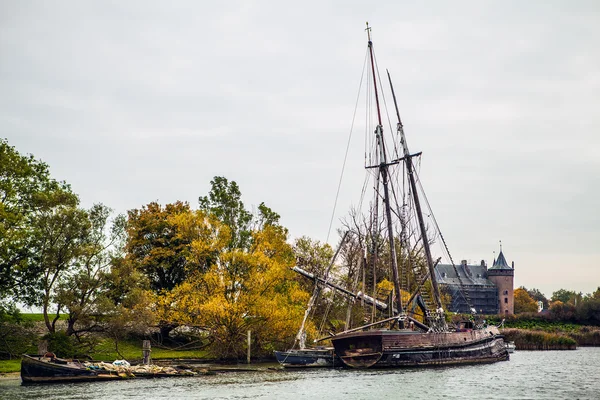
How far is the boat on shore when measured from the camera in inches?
1674

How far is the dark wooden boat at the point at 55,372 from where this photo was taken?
42453 mm

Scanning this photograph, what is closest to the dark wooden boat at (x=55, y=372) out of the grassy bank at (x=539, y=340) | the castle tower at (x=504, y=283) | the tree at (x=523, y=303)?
the grassy bank at (x=539, y=340)

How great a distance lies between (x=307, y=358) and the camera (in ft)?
181

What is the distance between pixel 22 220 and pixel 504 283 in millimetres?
141121

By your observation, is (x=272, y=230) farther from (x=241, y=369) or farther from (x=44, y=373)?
(x=44, y=373)

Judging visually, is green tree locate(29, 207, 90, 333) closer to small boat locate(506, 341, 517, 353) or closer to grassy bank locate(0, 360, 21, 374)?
grassy bank locate(0, 360, 21, 374)

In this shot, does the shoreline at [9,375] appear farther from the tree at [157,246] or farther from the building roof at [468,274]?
the building roof at [468,274]

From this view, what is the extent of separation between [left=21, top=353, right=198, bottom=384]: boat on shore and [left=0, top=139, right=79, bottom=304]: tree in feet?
38.4

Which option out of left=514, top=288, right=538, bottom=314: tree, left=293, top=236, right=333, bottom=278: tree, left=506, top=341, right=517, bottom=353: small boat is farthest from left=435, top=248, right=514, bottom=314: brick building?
left=293, top=236, right=333, bottom=278: tree

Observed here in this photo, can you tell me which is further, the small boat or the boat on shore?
the small boat

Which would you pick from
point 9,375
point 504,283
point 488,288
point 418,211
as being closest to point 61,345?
point 9,375

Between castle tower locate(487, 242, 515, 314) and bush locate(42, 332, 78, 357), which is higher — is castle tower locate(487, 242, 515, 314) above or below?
above

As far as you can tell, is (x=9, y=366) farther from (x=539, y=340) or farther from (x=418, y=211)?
(x=539, y=340)

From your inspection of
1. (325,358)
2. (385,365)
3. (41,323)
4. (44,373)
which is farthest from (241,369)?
(41,323)
